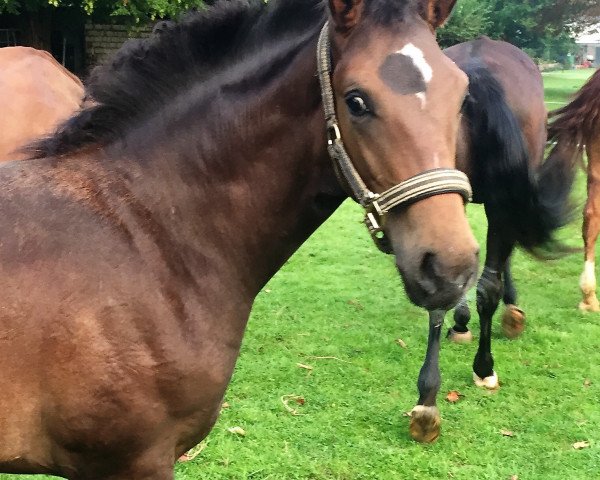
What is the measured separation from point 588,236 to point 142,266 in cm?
466

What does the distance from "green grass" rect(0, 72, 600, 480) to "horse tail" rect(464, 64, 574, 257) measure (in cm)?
32

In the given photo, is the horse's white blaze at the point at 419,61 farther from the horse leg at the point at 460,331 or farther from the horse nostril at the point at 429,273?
the horse leg at the point at 460,331

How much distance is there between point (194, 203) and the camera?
1.83 m

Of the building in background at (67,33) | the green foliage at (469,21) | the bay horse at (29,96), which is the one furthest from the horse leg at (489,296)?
the green foliage at (469,21)

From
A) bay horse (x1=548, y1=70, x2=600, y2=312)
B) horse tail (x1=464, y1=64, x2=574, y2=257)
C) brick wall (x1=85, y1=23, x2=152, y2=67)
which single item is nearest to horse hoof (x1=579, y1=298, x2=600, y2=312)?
bay horse (x1=548, y1=70, x2=600, y2=312)

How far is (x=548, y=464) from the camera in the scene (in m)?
3.27

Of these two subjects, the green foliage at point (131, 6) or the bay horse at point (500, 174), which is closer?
the bay horse at point (500, 174)

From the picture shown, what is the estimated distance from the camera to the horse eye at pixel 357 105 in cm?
155

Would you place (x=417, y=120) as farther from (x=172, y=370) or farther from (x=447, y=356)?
(x=447, y=356)

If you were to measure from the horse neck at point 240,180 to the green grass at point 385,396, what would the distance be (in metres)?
1.26

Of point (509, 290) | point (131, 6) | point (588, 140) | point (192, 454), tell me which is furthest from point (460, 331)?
point (131, 6)

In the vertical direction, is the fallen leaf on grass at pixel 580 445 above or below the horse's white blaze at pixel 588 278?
above

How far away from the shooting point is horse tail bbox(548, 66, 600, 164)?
4.89 m

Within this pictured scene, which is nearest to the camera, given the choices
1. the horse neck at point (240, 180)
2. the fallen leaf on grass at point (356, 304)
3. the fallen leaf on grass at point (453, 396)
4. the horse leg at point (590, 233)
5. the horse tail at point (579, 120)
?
the horse neck at point (240, 180)
